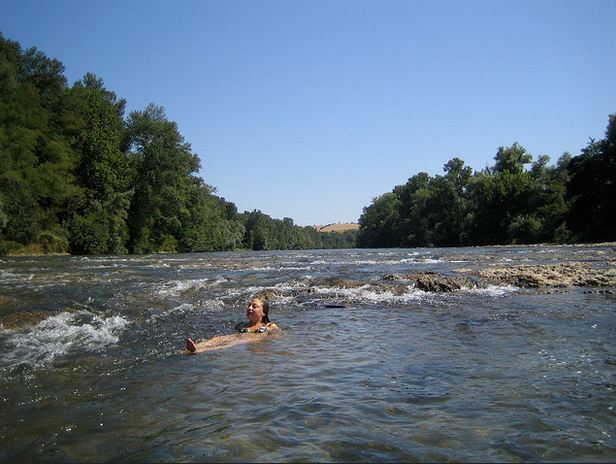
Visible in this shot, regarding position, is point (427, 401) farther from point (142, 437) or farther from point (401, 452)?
point (142, 437)

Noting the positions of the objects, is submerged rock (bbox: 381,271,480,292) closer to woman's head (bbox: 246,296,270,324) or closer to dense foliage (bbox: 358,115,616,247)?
woman's head (bbox: 246,296,270,324)

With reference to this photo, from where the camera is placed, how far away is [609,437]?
3.68 m

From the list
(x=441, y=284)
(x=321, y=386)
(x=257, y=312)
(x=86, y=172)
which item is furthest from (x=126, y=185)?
(x=321, y=386)

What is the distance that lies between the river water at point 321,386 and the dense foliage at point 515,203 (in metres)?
50.9

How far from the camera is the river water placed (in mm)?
3629

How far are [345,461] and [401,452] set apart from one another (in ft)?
1.55

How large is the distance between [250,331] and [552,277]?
11219 mm

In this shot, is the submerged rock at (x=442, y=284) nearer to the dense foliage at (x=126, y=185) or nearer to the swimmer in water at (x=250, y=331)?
the swimmer in water at (x=250, y=331)

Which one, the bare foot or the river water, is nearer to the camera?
the river water

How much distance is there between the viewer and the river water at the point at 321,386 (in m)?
3.63

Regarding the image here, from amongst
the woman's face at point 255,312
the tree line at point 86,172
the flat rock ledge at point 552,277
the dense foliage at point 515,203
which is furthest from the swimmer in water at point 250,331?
the dense foliage at point 515,203

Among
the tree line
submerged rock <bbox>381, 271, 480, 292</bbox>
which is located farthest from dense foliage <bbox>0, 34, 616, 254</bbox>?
submerged rock <bbox>381, 271, 480, 292</bbox>

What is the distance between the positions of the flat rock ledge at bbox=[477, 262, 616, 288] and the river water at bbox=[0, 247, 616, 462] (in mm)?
3760

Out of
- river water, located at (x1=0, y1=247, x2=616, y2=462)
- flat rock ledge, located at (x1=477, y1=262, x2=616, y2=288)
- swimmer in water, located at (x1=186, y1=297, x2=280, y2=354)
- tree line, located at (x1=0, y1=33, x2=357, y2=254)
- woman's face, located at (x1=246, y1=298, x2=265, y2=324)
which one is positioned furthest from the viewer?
tree line, located at (x1=0, y1=33, x2=357, y2=254)
